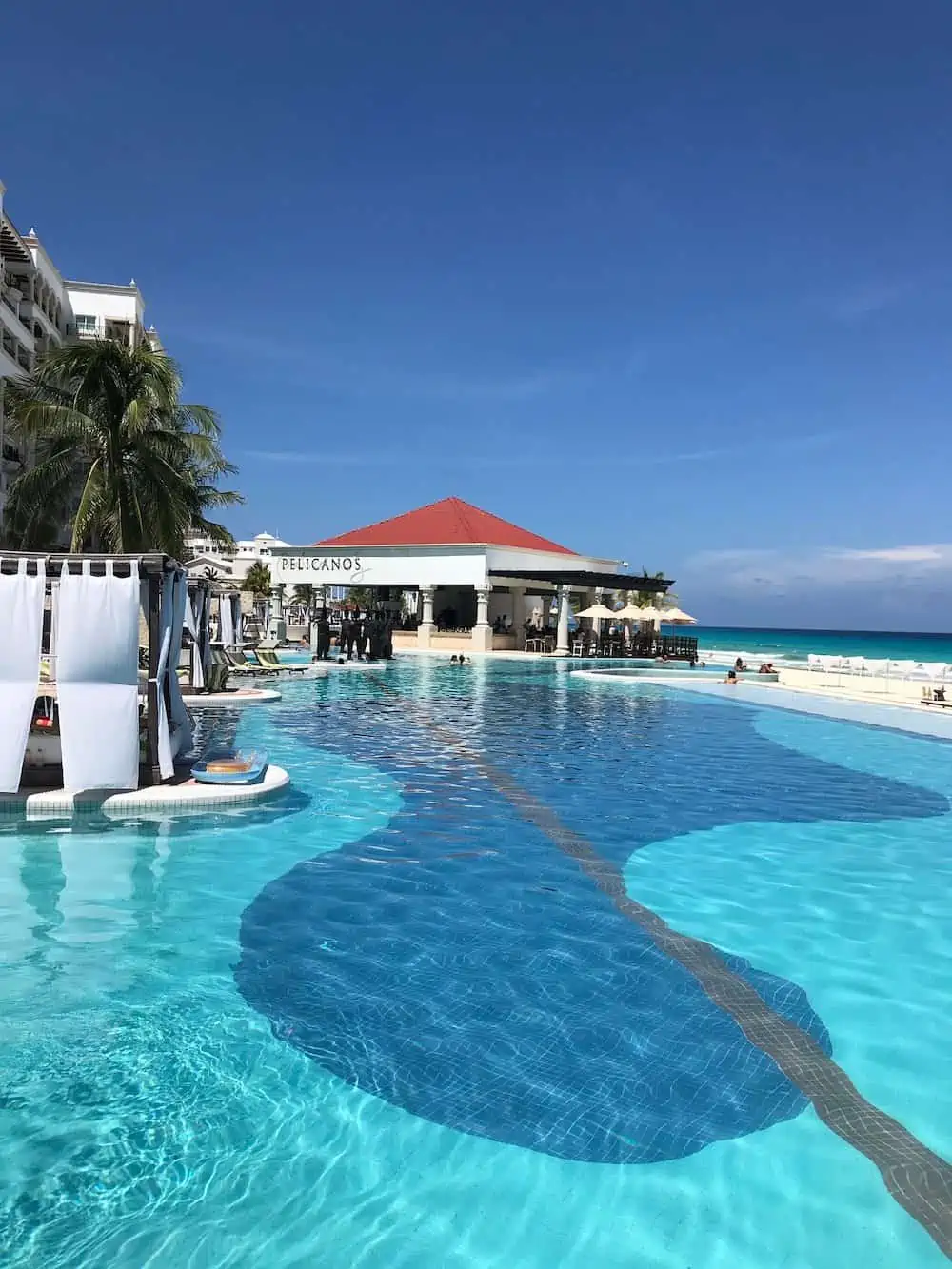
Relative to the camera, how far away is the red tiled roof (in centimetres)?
4559

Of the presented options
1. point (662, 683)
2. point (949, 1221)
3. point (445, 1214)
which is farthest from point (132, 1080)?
point (662, 683)

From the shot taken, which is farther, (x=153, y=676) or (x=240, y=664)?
(x=240, y=664)

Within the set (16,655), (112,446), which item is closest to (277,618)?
(112,446)

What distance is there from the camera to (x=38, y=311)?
1495 inches

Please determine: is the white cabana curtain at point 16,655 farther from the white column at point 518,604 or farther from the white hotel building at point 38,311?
the white column at point 518,604

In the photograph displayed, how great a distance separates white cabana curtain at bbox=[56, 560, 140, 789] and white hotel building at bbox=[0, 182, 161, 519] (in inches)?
719

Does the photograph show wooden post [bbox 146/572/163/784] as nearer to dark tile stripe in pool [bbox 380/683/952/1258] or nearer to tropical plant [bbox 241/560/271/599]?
dark tile stripe in pool [bbox 380/683/952/1258]

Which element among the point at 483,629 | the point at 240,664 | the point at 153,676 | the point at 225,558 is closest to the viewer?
the point at 153,676

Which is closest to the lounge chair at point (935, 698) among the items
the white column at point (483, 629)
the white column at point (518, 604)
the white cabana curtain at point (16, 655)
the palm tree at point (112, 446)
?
the palm tree at point (112, 446)

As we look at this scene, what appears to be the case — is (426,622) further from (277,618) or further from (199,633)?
(199,633)

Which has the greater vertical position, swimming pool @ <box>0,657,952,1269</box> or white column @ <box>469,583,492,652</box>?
white column @ <box>469,583,492,652</box>

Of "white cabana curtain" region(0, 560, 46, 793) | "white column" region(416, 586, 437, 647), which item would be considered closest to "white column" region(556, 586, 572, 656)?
"white column" region(416, 586, 437, 647)

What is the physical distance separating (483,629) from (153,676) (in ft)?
109

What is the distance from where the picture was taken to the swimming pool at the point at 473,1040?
3508 mm
